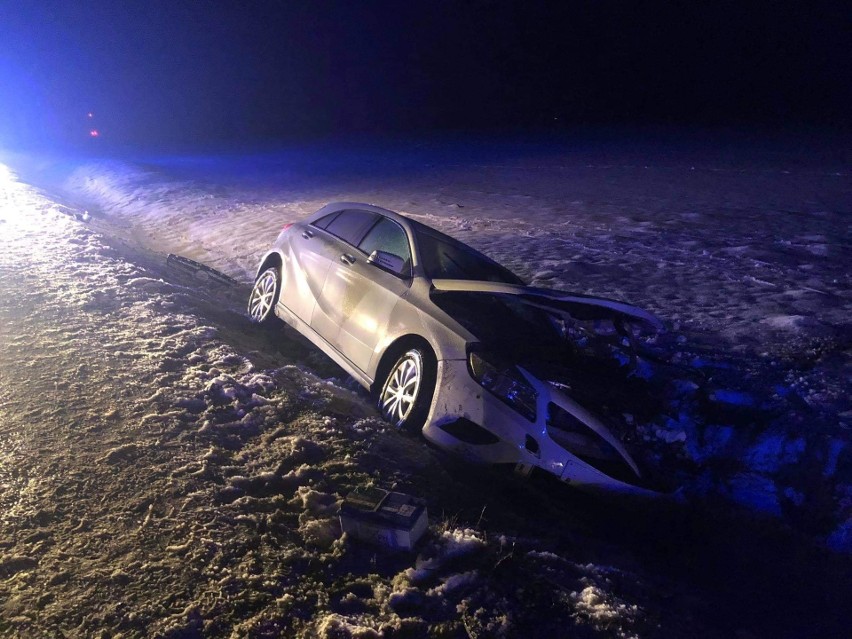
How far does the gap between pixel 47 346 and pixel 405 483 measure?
3981 mm

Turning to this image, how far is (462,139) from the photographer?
2750 cm

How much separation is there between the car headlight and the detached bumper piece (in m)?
0.96

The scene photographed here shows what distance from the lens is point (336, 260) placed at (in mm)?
5676

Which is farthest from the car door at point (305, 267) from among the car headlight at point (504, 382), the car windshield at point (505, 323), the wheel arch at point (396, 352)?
the car headlight at point (504, 382)

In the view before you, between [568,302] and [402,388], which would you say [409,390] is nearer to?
[402,388]

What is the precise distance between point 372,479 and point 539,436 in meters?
1.15

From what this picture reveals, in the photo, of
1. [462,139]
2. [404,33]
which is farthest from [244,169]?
[404,33]

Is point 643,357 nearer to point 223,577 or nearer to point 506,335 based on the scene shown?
point 506,335

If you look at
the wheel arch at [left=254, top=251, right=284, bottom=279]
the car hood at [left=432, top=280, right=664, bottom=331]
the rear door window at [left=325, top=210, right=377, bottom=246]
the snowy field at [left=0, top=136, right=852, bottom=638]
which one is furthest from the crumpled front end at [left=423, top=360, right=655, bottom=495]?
the wheel arch at [left=254, top=251, right=284, bottom=279]

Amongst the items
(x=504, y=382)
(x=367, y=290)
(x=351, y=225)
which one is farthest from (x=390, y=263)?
(x=504, y=382)

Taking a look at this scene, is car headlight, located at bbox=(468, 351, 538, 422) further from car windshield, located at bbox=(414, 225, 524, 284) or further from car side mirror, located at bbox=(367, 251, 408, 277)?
car side mirror, located at bbox=(367, 251, 408, 277)

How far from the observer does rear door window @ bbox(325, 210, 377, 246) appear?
18.9 ft

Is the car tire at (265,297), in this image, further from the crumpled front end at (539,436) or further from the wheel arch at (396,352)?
the crumpled front end at (539,436)

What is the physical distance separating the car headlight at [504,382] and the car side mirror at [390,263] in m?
1.14
